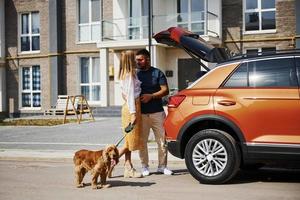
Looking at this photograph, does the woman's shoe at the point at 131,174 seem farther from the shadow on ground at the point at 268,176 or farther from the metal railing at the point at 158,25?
the metal railing at the point at 158,25

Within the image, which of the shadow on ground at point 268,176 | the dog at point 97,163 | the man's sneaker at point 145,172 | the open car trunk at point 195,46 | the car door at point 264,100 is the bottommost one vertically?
the shadow on ground at point 268,176

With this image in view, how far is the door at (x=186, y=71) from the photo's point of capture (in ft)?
83.9

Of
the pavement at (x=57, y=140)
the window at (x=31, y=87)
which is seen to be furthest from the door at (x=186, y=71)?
the window at (x=31, y=87)

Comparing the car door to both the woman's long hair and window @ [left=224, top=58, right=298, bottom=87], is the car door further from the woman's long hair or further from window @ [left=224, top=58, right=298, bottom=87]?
the woman's long hair

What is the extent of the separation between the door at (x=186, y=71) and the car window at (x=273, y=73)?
18.0 meters

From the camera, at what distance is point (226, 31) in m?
24.8

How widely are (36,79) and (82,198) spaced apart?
23.5m

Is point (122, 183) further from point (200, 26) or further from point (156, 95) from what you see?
point (200, 26)

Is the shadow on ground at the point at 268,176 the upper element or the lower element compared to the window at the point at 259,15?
lower

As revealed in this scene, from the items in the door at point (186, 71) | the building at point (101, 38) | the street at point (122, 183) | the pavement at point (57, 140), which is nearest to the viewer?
the street at point (122, 183)

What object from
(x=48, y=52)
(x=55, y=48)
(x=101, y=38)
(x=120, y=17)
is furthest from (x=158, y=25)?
(x=48, y=52)

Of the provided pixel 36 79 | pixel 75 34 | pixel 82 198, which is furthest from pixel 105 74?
pixel 82 198

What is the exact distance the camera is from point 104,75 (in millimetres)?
25875

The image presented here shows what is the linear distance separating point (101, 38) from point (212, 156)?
19188 millimetres
